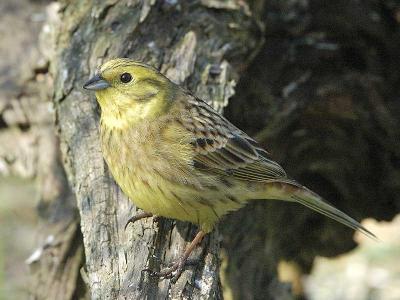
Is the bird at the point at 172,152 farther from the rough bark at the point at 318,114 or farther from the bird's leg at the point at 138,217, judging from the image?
the rough bark at the point at 318,114

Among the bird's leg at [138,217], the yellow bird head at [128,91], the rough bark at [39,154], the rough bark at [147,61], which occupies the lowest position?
the rough bark at [39,154]

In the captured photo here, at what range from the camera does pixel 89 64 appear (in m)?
4.84

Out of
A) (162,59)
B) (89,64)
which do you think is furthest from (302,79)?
(89,64)

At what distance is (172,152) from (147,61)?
97 cm

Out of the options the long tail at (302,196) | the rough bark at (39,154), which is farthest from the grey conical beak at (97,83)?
the rough bark at (39,154)

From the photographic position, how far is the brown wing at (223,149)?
427 centimetres

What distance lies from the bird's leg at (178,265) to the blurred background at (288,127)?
121cm

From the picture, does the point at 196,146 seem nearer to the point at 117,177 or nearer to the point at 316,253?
the point at 117,177

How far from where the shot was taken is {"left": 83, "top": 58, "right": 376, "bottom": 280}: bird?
13.2 feet

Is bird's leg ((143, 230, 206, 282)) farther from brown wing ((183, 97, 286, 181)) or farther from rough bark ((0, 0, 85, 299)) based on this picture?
rough bark ((0, 0, 85, 299))

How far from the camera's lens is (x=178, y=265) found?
3826 millimetres

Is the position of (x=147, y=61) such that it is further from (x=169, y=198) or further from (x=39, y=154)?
(x=169, y=198)

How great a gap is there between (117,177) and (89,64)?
40.3 inches

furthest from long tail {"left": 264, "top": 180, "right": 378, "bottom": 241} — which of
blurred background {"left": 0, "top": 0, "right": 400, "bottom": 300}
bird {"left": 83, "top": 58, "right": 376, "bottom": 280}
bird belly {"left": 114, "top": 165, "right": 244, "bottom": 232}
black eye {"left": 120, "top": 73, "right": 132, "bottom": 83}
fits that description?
black eye {"left": 120, "top": 73, "right": 132, "bottom": 83}
